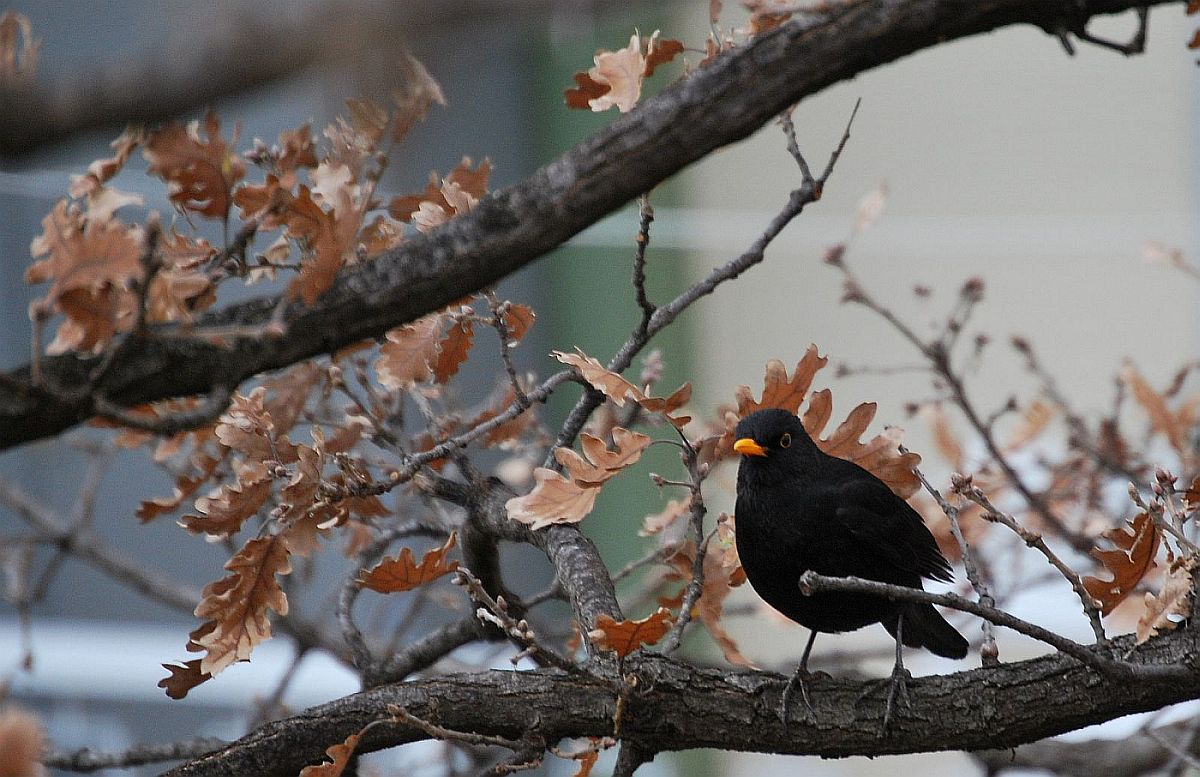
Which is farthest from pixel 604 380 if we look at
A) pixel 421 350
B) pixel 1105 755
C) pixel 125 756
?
pixel 1105 755

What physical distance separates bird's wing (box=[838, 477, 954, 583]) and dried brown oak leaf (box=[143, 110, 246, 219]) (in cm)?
90

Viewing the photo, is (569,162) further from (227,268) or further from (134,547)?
(134,547)

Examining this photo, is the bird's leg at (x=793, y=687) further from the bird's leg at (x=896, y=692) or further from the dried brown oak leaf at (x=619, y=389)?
the dried brown oak leaf at (x=619, y=389)

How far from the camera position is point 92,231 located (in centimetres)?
95

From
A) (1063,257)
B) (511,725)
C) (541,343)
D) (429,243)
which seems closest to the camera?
(429,243)

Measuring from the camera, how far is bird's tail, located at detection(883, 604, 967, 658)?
5.61ft

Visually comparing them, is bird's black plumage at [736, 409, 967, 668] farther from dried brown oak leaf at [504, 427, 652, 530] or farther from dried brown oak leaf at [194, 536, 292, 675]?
dried brown oak leaf at [194, 536, 292, 675]

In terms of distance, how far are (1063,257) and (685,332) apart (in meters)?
1.51

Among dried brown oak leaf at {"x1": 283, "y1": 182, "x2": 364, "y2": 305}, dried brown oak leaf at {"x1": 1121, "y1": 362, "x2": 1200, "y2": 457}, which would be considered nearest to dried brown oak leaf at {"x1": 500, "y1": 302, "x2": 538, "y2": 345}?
dried brown oak leaf at {"x1": 283, "y1": 182, "x2": 364, "y2": 305}

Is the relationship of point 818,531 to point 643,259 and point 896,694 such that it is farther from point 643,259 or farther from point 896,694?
point 643,259

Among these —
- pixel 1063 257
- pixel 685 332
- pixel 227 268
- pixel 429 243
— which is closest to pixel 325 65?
pixel 429 243

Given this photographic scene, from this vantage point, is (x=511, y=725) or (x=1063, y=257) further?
(x=1063, y=257)

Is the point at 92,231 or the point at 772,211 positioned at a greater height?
the point at 772,211

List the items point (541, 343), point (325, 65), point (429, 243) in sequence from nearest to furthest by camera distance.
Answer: point (325, 65) < point (429, 243) < point (541, 343)
